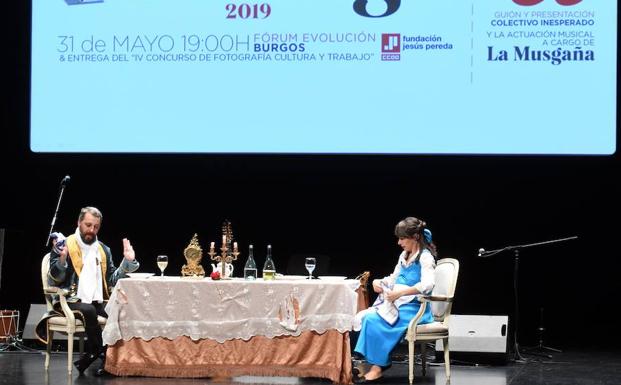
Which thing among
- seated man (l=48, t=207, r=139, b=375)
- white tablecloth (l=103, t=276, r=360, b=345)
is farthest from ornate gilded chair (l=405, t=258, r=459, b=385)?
seated man (l=48, t=207, r=139, b=375)

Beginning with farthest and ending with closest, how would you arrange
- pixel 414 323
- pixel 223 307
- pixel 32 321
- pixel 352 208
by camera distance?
pixel 352 208
pixel 32 321
pixel 223 307
pixel 414 323

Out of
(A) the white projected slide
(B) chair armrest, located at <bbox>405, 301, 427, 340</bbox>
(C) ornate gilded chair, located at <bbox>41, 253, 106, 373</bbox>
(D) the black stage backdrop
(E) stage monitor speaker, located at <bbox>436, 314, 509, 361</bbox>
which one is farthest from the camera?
(D) the black stage backdrop

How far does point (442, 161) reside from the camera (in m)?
7.94

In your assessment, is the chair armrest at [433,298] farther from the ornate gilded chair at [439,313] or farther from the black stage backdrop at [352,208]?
the black stage backdrop at [352,208]

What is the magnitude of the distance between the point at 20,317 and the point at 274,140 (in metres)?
2.65

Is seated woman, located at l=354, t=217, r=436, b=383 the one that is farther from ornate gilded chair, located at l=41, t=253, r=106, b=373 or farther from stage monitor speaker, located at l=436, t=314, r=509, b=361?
ornate gilded chair, located at l=41, t=253, r=106, b=373

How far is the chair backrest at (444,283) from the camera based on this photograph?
21.0 feet

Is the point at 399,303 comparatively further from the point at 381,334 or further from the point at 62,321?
the point at 62,321

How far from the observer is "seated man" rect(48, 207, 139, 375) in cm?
634

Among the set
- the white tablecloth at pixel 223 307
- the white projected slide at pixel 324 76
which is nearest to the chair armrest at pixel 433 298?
the white tablecloth at pixel 223 307

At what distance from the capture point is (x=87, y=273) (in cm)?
643

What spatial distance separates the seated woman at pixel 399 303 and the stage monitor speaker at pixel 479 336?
81cm

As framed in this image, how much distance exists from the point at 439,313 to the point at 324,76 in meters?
2.20

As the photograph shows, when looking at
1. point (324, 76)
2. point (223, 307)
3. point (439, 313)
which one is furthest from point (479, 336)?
point (324, 76)
